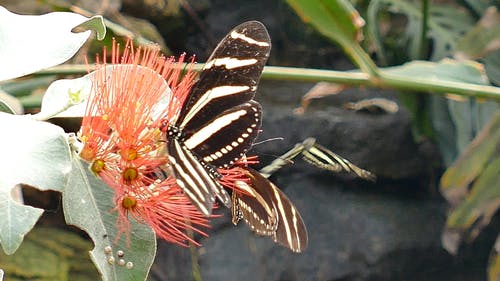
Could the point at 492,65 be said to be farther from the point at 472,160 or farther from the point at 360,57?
the point at 360,57

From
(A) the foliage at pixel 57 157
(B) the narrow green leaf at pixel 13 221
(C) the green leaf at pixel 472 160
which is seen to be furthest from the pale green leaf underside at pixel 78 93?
(C) the green leaf at pixel 472 160

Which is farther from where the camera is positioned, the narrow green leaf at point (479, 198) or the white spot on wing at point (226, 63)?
the narrow green leaf at point (479, 198)

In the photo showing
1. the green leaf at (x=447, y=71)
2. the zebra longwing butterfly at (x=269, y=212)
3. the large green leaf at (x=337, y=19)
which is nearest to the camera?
the zebra longwing butterfly at (x=269, y=212)

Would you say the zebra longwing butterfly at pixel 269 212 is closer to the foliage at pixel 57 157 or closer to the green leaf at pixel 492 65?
the foliage at pixel 57 157

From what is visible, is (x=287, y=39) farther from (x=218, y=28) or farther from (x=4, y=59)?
(x=4, y=59)

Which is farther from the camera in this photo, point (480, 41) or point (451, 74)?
point (480, 41)

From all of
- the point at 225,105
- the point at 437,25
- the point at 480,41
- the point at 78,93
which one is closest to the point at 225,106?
the point at 225,105

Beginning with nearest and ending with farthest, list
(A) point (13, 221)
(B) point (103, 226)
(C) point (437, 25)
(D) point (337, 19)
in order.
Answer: (A) point (13, 221)
(B) point (103, 226)
(D) point (337, 19)
(C) point (437, 25)
